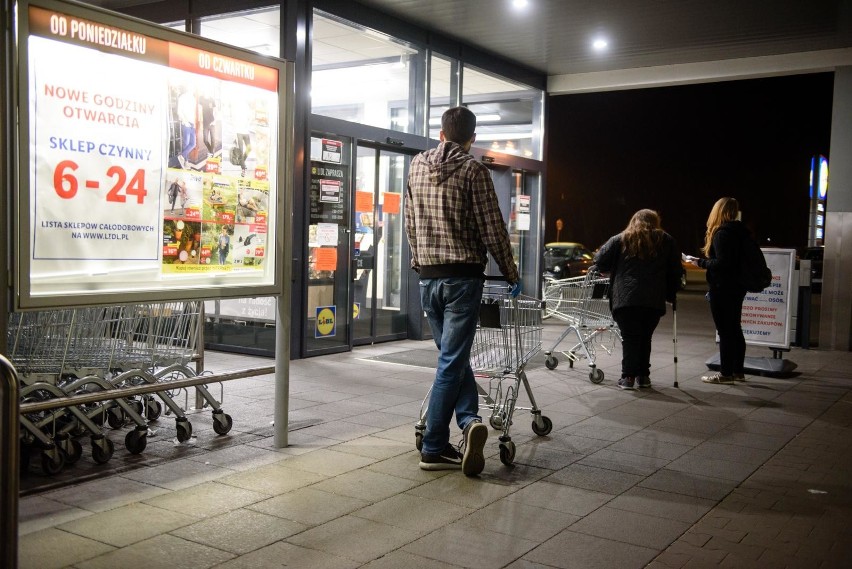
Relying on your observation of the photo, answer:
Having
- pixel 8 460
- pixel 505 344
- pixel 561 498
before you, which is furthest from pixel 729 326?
pixel 8 460

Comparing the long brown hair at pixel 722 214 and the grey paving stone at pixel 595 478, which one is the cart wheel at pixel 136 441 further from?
the long brown hair at pixel 722 214

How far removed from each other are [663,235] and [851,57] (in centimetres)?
670

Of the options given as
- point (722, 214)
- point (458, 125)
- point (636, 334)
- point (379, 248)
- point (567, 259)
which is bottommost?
point (636, 334)

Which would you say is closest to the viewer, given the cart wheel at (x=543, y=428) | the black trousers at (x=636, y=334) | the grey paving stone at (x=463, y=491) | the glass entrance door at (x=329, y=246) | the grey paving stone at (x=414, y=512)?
the grey paving stone at (x=414, y=512)

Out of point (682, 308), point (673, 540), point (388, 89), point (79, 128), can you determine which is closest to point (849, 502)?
point (673, 540)

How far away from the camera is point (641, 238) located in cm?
881

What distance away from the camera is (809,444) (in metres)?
6.70

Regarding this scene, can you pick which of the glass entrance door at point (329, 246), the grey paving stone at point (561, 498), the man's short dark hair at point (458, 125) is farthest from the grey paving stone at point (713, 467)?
the glass entrance door at point (329, 246)

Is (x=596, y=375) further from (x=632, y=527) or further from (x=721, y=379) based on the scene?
(x=632, y=527)

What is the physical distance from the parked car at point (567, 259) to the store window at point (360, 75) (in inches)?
566

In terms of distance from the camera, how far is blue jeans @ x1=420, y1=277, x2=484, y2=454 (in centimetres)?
544

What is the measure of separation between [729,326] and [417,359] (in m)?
3.73

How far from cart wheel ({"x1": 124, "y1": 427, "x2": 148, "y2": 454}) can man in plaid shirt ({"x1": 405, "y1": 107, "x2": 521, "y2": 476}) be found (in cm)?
192

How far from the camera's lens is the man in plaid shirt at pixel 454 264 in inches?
214
